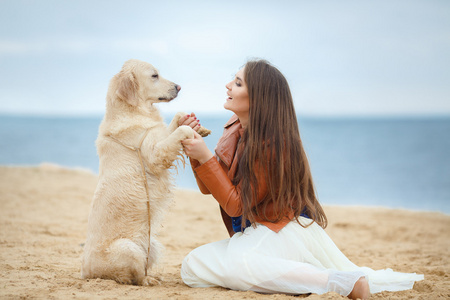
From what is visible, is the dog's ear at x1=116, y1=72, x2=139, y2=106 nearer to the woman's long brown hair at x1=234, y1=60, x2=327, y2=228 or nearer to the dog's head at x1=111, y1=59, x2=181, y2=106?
the dog's head at x1=111, y1=59, x2=181, y2=106

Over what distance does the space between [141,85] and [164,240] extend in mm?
3046

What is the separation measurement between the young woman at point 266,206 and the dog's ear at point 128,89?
21.3 inches

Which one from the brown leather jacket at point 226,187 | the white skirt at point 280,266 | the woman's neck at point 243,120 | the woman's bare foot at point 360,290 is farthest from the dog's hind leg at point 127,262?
the woman's bare foot at point 360,290

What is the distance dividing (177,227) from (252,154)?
4230mm

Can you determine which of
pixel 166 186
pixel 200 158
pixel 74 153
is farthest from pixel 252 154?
pixel 74 153

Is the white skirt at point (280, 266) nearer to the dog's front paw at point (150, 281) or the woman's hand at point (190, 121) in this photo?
the dog's front paw at point (150, 281)

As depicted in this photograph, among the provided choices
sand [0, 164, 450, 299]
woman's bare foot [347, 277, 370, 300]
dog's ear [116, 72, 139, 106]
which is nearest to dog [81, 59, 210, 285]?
dog's ear [116, 72, 139, 106]

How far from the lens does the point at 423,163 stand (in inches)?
1120

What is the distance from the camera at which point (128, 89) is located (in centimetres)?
398

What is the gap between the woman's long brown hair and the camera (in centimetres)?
353

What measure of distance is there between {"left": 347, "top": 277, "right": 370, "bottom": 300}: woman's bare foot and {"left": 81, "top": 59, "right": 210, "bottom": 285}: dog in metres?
1.62

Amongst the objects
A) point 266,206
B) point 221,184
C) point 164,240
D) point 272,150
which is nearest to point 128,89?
point 221,184

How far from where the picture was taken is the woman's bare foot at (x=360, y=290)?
332 centimetres

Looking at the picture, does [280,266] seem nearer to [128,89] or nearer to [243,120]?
[243,120]
